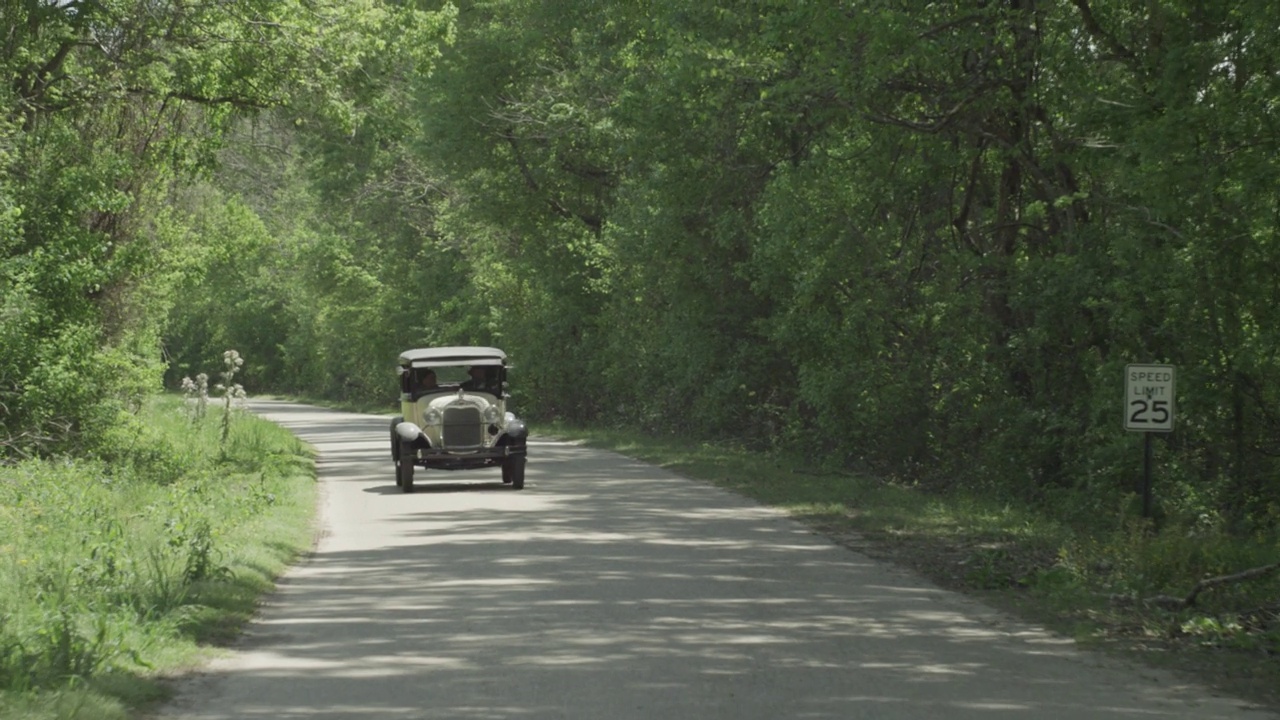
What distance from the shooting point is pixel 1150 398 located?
16.0 metres

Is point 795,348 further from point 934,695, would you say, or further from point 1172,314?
point 934,695

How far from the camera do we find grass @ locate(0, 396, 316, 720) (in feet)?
30.1

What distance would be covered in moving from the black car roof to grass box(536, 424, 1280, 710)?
4.79 metres

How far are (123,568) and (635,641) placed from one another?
173 inches

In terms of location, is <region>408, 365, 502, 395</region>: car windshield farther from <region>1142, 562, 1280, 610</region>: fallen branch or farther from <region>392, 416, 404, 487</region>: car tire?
<region>1142, 562, 1280, 610</region>: fallen branch

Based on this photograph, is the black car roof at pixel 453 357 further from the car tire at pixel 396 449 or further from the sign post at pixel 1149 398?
the sign post at pixel 1149 398

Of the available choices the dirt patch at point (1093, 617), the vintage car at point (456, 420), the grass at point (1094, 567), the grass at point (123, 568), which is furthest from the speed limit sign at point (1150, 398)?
the vintage car at point (456, 420)

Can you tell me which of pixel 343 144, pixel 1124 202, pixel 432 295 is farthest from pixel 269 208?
pixel 1124 202

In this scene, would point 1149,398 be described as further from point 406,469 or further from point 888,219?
point 888,219

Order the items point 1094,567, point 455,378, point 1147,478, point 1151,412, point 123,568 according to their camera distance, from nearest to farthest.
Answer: point 123,568 < point 1094,567 < point 1151,412 < point 1147,478 < point 455,378

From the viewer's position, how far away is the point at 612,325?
45.8 metres

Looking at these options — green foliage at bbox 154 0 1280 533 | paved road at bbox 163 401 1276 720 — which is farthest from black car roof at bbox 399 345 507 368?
paved road at bbox 163 401 1276 720

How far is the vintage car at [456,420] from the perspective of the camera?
80.3ft

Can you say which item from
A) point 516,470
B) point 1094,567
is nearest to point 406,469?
point 516,470
